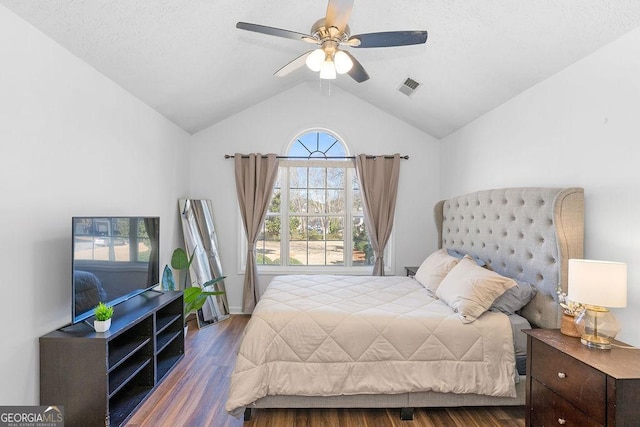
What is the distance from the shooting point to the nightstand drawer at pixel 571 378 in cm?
142

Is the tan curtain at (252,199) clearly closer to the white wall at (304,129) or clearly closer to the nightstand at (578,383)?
the white wall at (304,129)

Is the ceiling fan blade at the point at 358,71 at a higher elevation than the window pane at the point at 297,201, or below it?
higher

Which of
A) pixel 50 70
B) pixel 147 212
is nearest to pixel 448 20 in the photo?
pixel 50 70

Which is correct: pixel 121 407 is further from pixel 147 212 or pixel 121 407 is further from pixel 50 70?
pixel 50 70

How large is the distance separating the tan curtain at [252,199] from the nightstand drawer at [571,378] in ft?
10.4

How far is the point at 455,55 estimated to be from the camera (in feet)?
8.62

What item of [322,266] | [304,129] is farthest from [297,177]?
[322,266]

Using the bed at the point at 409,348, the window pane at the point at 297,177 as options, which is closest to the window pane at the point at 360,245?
the window pane at the point at 297,177

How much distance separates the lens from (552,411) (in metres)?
1.68

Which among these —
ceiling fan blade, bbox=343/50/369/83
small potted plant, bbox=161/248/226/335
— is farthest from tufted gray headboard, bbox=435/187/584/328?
small potted plant, bbox=161/248/226/335

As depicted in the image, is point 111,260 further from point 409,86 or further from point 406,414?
point 409,86

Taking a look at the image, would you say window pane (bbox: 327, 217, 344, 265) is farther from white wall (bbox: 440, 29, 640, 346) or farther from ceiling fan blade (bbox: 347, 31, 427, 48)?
ceiling fan blade (bbox: 347, 31, 427, 48)

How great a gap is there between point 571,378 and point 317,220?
10.9 feet

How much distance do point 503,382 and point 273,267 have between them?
302 centimetres
